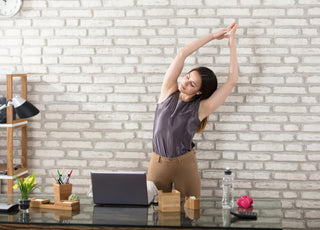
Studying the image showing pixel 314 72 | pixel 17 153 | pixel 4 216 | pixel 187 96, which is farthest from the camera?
pixel 17 153

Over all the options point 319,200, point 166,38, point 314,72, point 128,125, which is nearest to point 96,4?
point 166,38

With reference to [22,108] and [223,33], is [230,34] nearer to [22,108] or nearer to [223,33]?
[223,33]

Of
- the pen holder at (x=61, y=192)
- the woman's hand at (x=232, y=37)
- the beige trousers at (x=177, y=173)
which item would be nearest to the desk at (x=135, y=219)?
the pen holder at (x=61, y=192)

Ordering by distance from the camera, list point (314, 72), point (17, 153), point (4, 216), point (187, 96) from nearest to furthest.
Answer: point (4, 216), point (187, 96), point (314, 72), point (17, 153)

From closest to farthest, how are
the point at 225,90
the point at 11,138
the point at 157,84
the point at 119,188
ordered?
the point at 119,188 < the point at 225,90 < the point at 11,138 < the point at 157,84

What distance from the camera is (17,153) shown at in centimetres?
413

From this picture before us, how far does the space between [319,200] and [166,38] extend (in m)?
1.90

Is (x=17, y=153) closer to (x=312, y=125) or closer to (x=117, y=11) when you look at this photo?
(x=117, y=11)

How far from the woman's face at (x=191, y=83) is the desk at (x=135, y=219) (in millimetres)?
992

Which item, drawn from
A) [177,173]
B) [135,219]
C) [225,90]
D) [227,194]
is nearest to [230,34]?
[225,90]

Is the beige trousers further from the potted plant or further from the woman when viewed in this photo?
the potted plant

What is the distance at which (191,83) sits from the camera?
132 inches

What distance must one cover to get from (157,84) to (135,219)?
1.71 metres

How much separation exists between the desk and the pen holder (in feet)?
0.37
